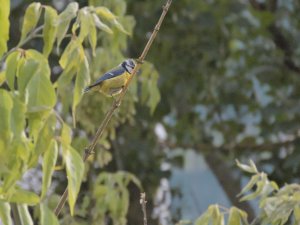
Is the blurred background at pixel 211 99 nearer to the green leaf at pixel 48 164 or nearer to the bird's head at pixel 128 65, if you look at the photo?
the bird's head at pixel 128 65

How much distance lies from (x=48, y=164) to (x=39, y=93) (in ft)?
0.36

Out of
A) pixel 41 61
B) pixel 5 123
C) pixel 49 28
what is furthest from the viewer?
pixel 49 28

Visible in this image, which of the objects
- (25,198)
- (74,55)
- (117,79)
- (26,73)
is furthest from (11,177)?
(117,79)

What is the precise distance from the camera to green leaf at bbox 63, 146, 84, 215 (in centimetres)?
132

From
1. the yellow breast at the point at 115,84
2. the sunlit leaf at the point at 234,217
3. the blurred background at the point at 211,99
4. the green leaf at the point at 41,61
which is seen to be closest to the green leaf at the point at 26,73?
the green leaf at the point at 41,61

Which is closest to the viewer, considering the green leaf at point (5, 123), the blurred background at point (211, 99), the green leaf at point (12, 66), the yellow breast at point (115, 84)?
the green leaf at point (5, 123)

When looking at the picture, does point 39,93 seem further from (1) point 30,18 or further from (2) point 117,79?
(2) point 117,79

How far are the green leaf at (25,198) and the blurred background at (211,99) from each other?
2.64 meters

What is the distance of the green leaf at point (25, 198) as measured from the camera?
1.30 m

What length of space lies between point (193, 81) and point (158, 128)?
429 mm

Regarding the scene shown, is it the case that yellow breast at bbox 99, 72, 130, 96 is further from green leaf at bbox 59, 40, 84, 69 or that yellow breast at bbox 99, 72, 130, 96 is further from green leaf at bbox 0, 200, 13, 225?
green leaf at bbox 0, 200, 13, 225

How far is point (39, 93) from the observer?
1.34 meters

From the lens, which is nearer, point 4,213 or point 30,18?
point 4,213

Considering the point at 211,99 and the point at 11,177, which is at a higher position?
the point at 11,177
